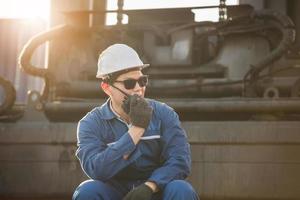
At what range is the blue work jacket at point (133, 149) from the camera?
8.79 ft

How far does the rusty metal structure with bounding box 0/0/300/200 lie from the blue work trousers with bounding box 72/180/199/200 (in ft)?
4.53

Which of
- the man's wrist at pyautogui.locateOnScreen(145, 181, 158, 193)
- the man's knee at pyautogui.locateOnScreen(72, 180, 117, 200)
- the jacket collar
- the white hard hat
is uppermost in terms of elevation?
the white hard hat

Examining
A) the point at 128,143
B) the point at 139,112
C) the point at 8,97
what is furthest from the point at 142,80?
the point at 8,97

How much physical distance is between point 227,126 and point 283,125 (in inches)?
15.2

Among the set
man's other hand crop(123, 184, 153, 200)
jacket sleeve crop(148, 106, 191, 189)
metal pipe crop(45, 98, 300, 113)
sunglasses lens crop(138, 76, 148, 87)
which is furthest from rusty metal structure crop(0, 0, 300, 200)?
man's other hand crop(123, 184, 153, 200)

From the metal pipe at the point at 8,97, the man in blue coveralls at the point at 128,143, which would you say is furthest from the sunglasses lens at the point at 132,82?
the metal pipe at the point at 8,97

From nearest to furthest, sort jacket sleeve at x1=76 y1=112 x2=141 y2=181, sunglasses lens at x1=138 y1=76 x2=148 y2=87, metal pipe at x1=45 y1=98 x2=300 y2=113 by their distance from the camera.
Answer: jacket sleeve at x1=76 y1=112 x2=141 y2=181
sunglasses lens at x1=138 y1=76 x2=148 y2=87
metal pipe at x1=45 y1=98 x2=300 y2=113

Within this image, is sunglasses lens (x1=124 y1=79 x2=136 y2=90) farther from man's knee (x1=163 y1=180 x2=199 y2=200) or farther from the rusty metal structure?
the rusty metal structure

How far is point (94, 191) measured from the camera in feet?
8.80

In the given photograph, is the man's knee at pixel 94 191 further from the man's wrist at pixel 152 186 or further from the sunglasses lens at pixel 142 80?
the sunglasses lens at pixel 142 80

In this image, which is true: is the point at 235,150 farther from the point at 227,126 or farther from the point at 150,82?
the point at 150,82

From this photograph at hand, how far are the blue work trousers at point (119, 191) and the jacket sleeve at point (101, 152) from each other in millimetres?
51

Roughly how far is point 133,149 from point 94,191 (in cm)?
26

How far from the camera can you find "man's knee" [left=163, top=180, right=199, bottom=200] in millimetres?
2574
